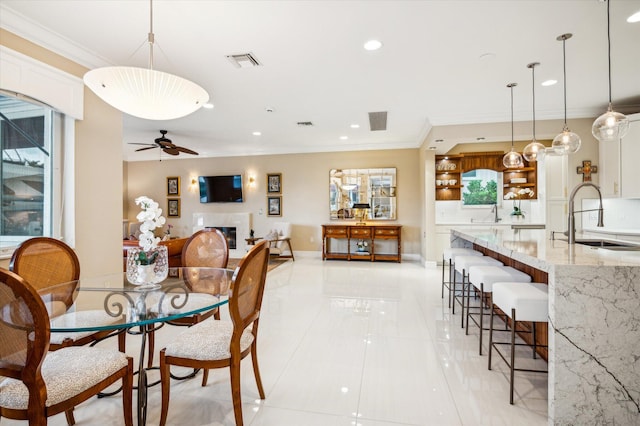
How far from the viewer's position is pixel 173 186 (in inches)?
324

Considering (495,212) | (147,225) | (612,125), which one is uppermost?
(612,125)

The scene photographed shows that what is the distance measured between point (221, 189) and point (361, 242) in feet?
12.3

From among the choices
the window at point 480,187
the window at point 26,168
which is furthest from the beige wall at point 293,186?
the window at point 26,168

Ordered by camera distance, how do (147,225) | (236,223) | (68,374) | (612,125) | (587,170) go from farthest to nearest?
(236,223) → (587,170) → (612,125) → (147,225) → (68,374)

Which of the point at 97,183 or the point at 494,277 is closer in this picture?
the point at 494,277

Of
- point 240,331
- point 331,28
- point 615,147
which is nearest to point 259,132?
point 331,28

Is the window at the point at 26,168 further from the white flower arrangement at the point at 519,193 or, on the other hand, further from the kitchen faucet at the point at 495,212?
the white flower arrangement at the point at 519,193

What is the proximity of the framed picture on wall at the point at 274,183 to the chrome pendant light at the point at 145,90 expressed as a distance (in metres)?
5.51

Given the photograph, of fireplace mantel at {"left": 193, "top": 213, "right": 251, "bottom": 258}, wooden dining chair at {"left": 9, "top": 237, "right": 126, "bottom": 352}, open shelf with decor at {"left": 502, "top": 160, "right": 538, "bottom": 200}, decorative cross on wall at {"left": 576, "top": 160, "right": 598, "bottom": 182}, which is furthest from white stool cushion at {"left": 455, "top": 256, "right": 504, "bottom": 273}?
fireplace mantel at {"left": 193, "top": 213, "right": 251, "bottom": 258}

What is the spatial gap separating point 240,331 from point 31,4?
9.15ft

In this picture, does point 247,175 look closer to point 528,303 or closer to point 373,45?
point 373,45

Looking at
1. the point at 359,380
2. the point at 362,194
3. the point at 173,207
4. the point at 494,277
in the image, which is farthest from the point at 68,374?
the point at 173,207

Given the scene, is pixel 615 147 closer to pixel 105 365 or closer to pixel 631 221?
pixel 631 221

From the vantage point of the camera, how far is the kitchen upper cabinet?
13.8 feet
